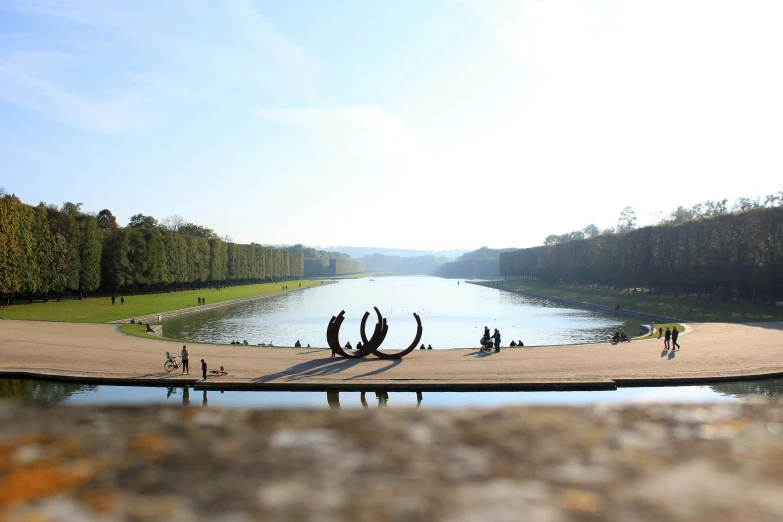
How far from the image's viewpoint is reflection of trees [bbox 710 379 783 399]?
17.5 meters

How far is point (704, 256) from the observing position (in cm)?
5512

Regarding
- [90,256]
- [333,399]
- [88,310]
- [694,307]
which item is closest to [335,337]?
[333,399]

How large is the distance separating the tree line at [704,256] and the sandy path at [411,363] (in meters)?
23.0

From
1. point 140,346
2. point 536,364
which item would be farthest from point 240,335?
point 536,364

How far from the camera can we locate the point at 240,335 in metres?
37.3

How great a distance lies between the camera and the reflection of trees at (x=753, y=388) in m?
17.5

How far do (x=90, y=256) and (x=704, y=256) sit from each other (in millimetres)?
65840

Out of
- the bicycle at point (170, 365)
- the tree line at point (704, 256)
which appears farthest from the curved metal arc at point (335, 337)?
the tree line at point (704, 256)

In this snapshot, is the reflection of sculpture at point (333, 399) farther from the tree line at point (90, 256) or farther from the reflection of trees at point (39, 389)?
the tree line at point (90, 256)

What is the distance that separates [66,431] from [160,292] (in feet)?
253

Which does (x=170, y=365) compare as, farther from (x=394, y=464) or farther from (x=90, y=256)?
(x=90, y=256)

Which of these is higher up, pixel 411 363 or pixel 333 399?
pixel 411 363

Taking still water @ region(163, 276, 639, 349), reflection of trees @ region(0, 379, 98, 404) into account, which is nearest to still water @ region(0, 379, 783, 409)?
reflection of trees @ region(0, 379, 98, 404)

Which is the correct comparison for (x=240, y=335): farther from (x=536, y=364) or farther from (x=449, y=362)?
(x=536, y=364)
